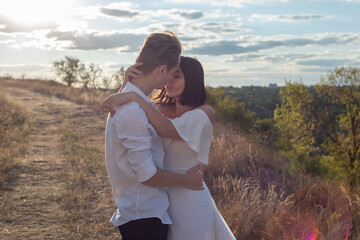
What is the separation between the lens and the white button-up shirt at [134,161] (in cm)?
176

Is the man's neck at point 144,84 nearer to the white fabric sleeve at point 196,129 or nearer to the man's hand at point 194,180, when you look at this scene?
the white fabric sleeve at point 196,129

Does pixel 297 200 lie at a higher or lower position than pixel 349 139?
higher

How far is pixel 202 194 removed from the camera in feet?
6.60

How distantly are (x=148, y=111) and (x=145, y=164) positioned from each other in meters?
0.30

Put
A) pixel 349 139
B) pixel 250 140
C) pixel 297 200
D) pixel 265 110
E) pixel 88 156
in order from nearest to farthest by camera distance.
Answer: pixel 297 200, pixel 88 156, pixel 250 140, pixel 349 139, pixel 265 110

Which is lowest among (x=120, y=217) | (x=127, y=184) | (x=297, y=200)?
(x=297, y=200)

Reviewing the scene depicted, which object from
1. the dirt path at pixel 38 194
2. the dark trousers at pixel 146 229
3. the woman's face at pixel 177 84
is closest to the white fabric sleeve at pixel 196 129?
the woman's face at pixel 177 84

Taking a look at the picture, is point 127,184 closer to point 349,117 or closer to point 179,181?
point 179,181

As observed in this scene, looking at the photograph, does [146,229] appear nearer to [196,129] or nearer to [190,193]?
[190,193]

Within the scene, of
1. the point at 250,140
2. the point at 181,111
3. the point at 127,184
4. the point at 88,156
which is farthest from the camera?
the point at 250,140

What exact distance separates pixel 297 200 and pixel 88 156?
172 inches

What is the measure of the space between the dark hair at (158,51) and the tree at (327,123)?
21.2 meters

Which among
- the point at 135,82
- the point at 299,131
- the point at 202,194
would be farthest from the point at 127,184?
the point at 299,131

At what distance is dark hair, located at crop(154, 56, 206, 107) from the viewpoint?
2.16 meters
